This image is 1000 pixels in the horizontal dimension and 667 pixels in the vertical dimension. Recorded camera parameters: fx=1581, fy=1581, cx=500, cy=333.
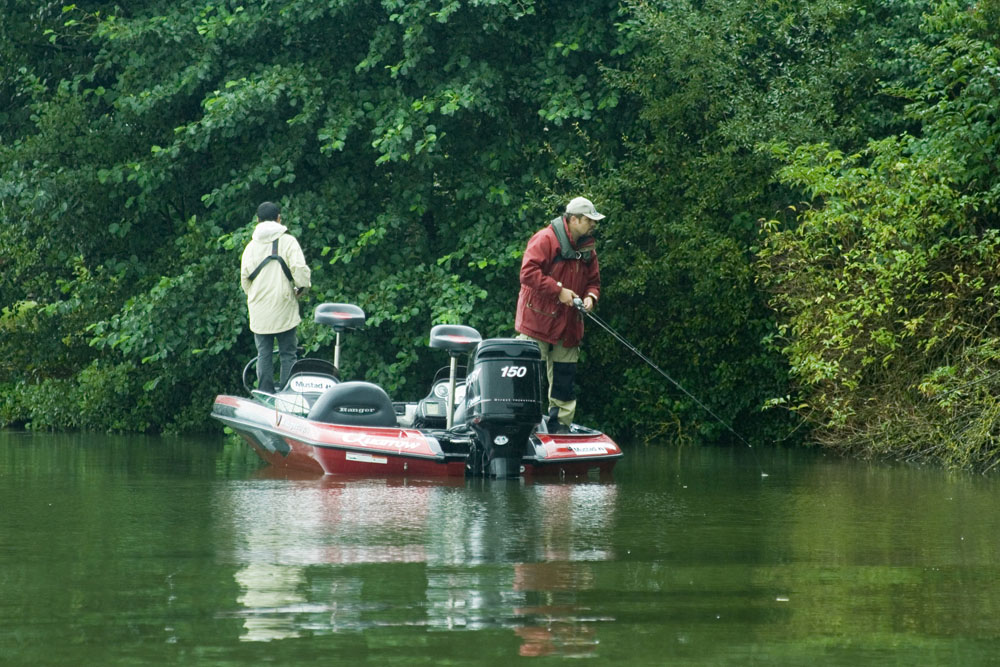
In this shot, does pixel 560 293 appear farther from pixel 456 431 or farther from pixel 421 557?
pixel 421 557

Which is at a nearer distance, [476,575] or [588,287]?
[476,575]

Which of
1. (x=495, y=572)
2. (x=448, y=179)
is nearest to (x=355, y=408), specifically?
(x=495, y=572)

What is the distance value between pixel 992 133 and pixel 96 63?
1222cm

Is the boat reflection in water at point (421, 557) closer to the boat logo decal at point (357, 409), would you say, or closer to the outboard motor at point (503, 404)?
the outboard motor at point (503, 404)

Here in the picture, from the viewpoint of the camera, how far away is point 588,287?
14461 mm

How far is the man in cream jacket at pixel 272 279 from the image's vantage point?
15.9 m

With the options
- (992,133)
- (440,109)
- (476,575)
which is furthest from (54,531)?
(440,109)

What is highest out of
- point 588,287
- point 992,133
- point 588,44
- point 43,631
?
point 588,44

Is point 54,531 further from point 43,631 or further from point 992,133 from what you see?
point 992,133

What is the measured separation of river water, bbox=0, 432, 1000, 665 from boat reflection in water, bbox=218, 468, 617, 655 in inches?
0.9

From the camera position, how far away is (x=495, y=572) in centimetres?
751

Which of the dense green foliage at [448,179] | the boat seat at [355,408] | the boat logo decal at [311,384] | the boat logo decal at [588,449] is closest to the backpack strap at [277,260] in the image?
the boat logo decal at [311,384]

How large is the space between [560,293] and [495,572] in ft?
21.7

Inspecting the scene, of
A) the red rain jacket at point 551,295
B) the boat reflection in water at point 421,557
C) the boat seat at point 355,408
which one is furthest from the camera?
the red rain jacket at point 551,295
